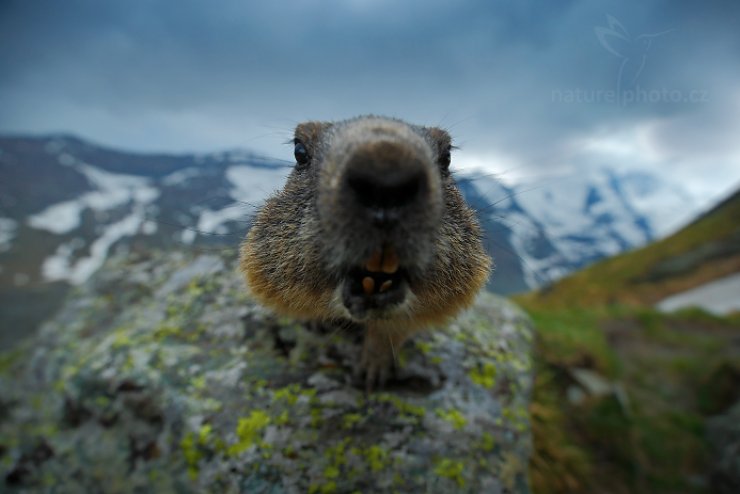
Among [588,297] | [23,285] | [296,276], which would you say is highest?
[296,276]

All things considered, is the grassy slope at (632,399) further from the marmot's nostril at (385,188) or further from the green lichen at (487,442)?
the marmot's nostril at (385,188)

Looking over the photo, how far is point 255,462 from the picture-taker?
3.71 metres

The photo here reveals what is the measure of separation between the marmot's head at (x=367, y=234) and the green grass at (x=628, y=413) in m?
3.61

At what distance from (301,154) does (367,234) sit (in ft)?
5.61

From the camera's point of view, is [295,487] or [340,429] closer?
[295,487]

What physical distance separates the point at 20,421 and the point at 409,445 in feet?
17.7

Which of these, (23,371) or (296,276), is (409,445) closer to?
(296,276)

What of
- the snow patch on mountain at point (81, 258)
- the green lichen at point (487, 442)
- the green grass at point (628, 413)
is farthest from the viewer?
the snow patch on mountain at point (81, 258)

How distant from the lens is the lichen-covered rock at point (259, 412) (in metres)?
3.80

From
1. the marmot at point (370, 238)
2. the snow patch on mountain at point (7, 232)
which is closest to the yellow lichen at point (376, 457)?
the marmot at point (370, 238)

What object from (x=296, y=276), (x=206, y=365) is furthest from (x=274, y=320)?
(x=296, y=276)

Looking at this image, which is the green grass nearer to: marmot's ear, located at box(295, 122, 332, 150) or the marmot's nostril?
the marmot's nostril

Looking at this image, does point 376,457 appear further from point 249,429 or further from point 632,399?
point 632,399

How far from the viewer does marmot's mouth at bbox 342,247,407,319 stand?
9.52 feet
